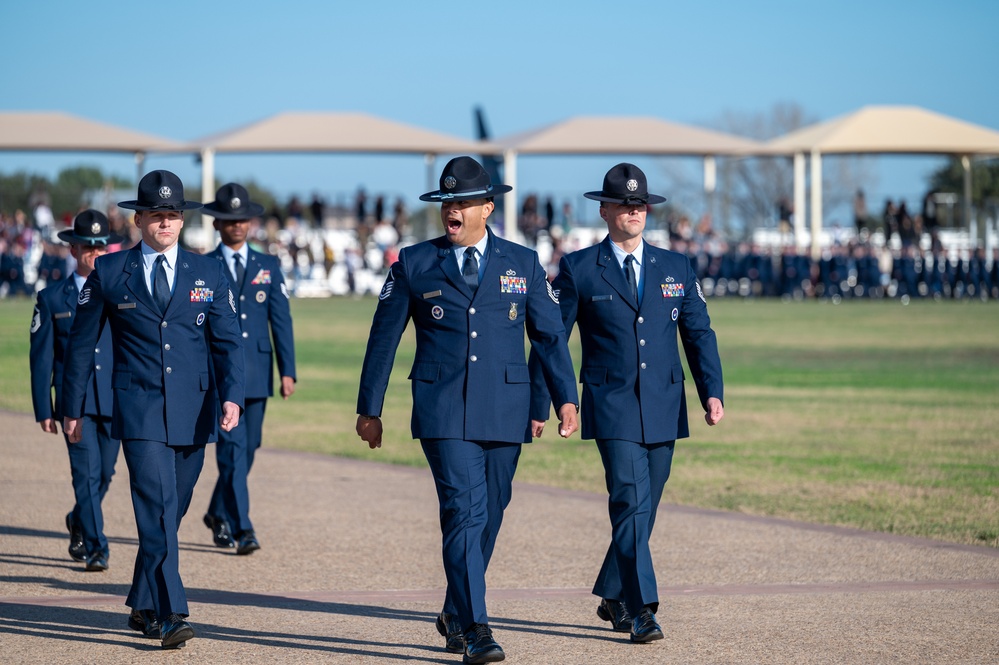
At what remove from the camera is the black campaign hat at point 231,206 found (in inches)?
368

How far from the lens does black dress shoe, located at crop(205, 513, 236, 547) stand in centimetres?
903

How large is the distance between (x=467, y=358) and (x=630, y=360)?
85 cm

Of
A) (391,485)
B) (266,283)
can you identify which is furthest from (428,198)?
(391,485)

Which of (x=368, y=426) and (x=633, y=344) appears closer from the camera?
(x=368, y=426)

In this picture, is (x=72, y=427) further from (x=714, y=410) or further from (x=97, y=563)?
(x=714, y=410)

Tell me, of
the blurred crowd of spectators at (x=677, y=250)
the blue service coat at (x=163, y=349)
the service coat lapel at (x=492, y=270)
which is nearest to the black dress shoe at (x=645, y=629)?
the service coat lapel at (x=492, y=270)

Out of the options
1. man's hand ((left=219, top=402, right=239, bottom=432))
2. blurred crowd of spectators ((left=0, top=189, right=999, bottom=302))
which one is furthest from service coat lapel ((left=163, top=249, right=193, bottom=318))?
blurred crowd of spectators ((left=0, top=189, right=999, bottom=302))

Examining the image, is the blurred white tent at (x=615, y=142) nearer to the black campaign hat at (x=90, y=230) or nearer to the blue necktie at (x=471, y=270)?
the black campaign hat at (x=90, y=230)

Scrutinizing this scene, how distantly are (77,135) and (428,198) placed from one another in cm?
4539

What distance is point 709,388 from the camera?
6.95 m

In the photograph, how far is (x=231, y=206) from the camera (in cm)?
940

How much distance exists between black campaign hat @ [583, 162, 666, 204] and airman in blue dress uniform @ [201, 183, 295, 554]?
306 centimetres

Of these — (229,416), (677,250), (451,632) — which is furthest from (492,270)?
(677,250)

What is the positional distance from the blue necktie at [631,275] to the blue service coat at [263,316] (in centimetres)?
304
